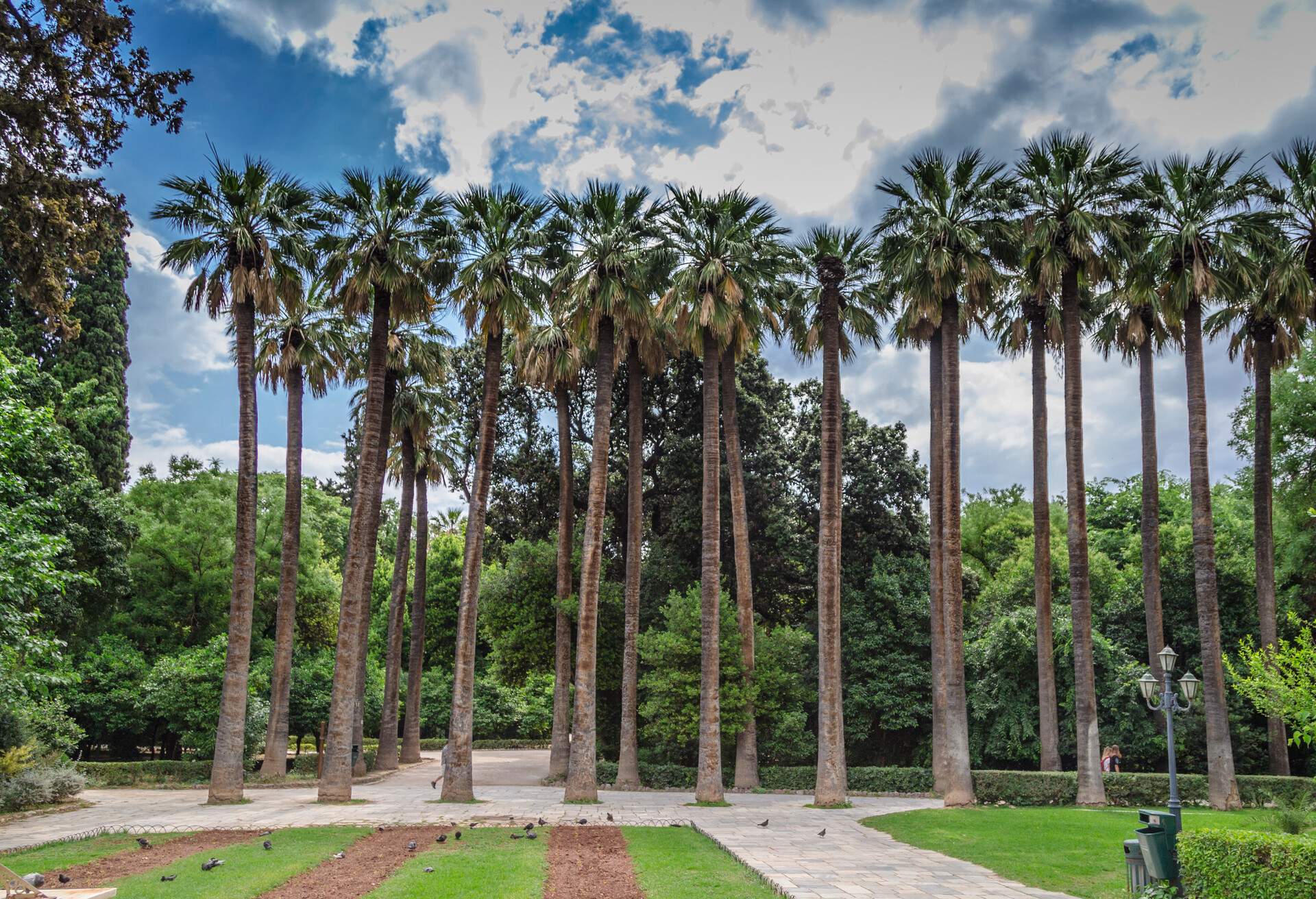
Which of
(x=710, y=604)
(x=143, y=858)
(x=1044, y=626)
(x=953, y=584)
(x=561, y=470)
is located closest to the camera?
(x=143, y=858)

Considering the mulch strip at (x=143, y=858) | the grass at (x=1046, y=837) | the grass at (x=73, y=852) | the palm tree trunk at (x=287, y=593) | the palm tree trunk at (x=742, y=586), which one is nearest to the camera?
the mulch strip at (x=143, y=858)

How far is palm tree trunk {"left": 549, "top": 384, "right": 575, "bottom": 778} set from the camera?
87.7ft

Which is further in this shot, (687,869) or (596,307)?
(596,307)

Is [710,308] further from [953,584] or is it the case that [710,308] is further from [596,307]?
[953,584]

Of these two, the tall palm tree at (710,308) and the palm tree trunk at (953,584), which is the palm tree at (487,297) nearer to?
the tall palm tree at (710,308)

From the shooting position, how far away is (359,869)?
12.8m

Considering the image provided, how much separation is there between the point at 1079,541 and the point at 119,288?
35068 millimetres

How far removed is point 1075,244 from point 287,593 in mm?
24896

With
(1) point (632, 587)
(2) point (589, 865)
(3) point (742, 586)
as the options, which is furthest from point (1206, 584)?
(2) point (589, 865)

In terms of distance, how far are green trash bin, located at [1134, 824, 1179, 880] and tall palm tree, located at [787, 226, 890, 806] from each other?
34.6ft

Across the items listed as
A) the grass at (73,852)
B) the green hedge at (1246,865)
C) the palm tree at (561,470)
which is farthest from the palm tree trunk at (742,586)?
the grass at (73,852)

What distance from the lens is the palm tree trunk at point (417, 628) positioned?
3127 cm

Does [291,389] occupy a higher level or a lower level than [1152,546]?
higher

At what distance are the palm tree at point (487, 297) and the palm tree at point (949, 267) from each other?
33.6 ft
